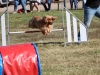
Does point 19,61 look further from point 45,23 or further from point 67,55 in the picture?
point 45,23

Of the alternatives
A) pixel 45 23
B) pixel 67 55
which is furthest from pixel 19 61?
pixel 45 23

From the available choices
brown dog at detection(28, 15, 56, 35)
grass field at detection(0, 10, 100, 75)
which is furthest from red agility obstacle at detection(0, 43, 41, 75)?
brown dog at detection(28, 15, 56, 35)

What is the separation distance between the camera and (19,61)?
18.6 feet

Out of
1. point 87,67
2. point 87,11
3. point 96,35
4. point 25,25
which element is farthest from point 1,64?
point 25,25

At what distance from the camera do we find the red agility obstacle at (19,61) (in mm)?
5641

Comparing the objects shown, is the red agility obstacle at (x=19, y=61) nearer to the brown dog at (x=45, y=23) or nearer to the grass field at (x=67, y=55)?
the grass field at (x=67, y=55)

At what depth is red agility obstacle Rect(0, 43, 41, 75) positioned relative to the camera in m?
5.64

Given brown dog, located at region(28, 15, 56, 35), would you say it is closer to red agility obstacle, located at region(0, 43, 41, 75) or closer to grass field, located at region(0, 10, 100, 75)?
grass field, located at region(0, 10, 100, 75)

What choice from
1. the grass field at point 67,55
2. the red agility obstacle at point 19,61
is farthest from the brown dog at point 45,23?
the red agility obstacle at point 19,61

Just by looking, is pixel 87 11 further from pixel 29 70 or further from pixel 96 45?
pixel 29 70

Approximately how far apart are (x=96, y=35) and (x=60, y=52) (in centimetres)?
273

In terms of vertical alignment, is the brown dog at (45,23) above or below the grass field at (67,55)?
above

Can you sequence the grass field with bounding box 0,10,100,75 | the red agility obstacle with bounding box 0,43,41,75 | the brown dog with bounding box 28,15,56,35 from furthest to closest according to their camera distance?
1. the brown dog with bounding box 28,15,56,35
2. the grass field with bounding box 0,10,100,75
3. the red agility obstacle with bounding box 0,43,41,75

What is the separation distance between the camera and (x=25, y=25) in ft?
45.8
